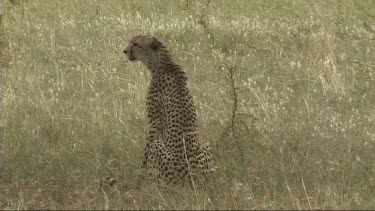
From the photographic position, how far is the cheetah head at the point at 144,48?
5285 mm

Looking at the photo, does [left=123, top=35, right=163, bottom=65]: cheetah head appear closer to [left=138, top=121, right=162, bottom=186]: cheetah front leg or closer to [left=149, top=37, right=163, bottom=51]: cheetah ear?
[left=149, top=37, right=163, bottom=51]: cheetah ear

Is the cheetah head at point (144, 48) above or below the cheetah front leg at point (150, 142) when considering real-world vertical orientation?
above

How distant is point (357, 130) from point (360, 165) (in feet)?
2.66

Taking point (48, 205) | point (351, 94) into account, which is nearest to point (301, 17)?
point (351, 94)

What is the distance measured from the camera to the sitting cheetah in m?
4.79

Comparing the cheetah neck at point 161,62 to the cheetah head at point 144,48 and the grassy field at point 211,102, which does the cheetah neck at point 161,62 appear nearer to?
the cheetah head at point 144,48

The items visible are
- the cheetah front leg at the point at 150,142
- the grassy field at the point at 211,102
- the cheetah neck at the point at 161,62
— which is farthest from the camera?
the cheetah neck at the point at 161,62

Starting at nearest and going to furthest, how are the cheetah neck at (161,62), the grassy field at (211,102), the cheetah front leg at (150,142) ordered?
1. the grassy field at (211,102)
2. the cheetah front leg at (150,142)
3. the cheetah neck at (161,62)

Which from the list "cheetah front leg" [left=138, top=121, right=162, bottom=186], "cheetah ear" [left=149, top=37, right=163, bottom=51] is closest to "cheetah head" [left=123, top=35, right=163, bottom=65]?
"cheetah ear" [left=149, top=37, right=163, bottom=51]

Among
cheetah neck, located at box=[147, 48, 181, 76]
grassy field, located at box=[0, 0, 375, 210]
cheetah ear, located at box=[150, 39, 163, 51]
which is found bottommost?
grassy field, located at box=[0, 0, 375, 210]

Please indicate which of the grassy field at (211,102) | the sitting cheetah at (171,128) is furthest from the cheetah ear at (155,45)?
the grassy field at (211,102)

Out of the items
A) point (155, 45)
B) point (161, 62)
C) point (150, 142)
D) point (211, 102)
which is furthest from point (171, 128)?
point (211, 102)

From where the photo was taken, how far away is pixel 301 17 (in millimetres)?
9922

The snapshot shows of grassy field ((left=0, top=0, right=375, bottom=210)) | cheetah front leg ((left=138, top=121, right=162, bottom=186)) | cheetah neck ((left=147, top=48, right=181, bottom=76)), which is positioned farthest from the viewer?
cheetah neck ((left=147, top=48, right=181, bottom=76))
